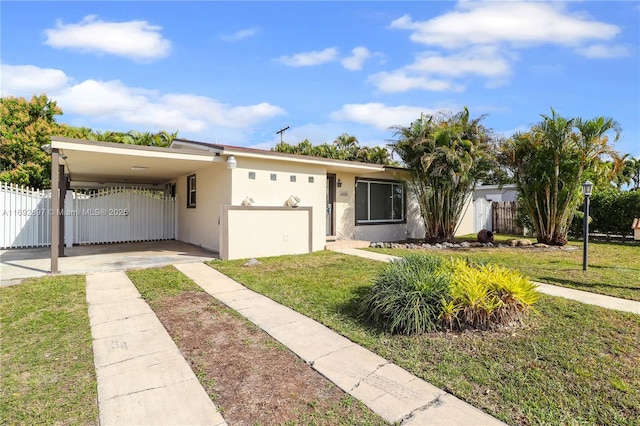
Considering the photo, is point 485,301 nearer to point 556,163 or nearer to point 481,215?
point 556,163

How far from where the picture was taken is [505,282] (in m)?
4.32

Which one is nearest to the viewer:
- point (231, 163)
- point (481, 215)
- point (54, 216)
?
point (54, 216)

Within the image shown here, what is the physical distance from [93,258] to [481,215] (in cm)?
1692

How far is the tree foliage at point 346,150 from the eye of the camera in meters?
25.3

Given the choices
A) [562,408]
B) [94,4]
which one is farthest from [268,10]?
[562,408]

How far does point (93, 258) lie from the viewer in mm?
9250

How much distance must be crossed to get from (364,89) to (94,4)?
842 centimetres

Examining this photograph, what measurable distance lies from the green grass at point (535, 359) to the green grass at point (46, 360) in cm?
260

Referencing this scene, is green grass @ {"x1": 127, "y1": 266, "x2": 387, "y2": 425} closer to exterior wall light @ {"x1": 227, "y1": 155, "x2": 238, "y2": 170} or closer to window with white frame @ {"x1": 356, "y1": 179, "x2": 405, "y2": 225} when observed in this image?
exterior wall light @ {"x1": 227, "y1": 155, "x2": 238, "y2": 170}

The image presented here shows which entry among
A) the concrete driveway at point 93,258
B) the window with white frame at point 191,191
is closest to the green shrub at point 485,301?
the concrete driveway at point 93,258

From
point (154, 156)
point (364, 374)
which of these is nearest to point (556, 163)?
point (364, 374)

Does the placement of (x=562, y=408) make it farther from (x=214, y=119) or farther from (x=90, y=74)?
(x=214, y=119)

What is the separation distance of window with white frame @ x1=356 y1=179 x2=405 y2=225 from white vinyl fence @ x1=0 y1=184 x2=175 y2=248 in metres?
7.92

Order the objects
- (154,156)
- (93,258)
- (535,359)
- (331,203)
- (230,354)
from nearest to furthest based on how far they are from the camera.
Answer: (535,359) → (230,354) → (154,156) → (93,258) → (331,203)
